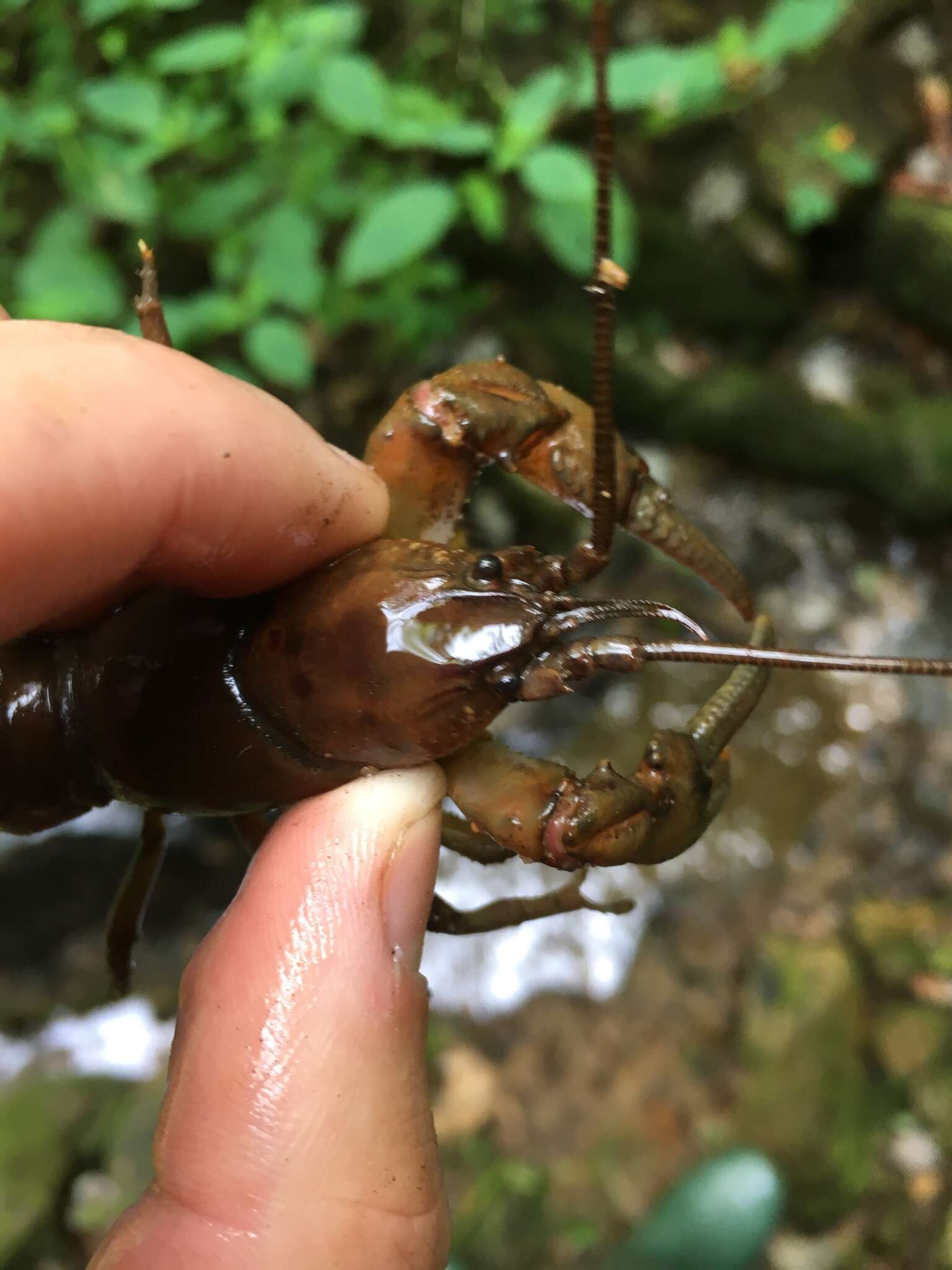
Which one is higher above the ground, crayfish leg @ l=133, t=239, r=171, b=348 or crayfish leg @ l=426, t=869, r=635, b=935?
crayfish leg @ l=133, t=239, r=171, b=348

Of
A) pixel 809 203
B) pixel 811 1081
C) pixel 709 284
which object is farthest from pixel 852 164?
pixel 811 1081

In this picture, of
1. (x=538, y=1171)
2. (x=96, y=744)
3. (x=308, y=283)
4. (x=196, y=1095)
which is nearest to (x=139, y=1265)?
(x=196, y=1095)

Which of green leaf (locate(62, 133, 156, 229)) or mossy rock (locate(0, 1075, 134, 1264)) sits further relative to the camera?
green leaf (locate(62, 133, 156, 229))

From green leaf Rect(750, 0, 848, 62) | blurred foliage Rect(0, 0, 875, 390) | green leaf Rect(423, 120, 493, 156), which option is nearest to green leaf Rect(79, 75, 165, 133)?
blurred foliage Rect(0, 0, 875, 390)

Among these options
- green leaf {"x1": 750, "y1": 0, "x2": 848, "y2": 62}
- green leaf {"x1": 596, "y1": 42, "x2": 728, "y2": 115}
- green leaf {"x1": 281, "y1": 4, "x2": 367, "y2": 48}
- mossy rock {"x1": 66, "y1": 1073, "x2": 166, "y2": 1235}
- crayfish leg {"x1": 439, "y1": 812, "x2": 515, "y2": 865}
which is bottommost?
mossy rock {"x1": 66, "y1": 1073, "x2": 166, "y2": 1235}

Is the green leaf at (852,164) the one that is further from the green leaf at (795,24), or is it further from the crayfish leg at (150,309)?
the crayfish leg at (150,309)

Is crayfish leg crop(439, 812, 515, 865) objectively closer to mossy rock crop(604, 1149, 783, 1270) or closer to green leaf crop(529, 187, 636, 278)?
mossy rock crop(604, 1149, 783, 1270)
